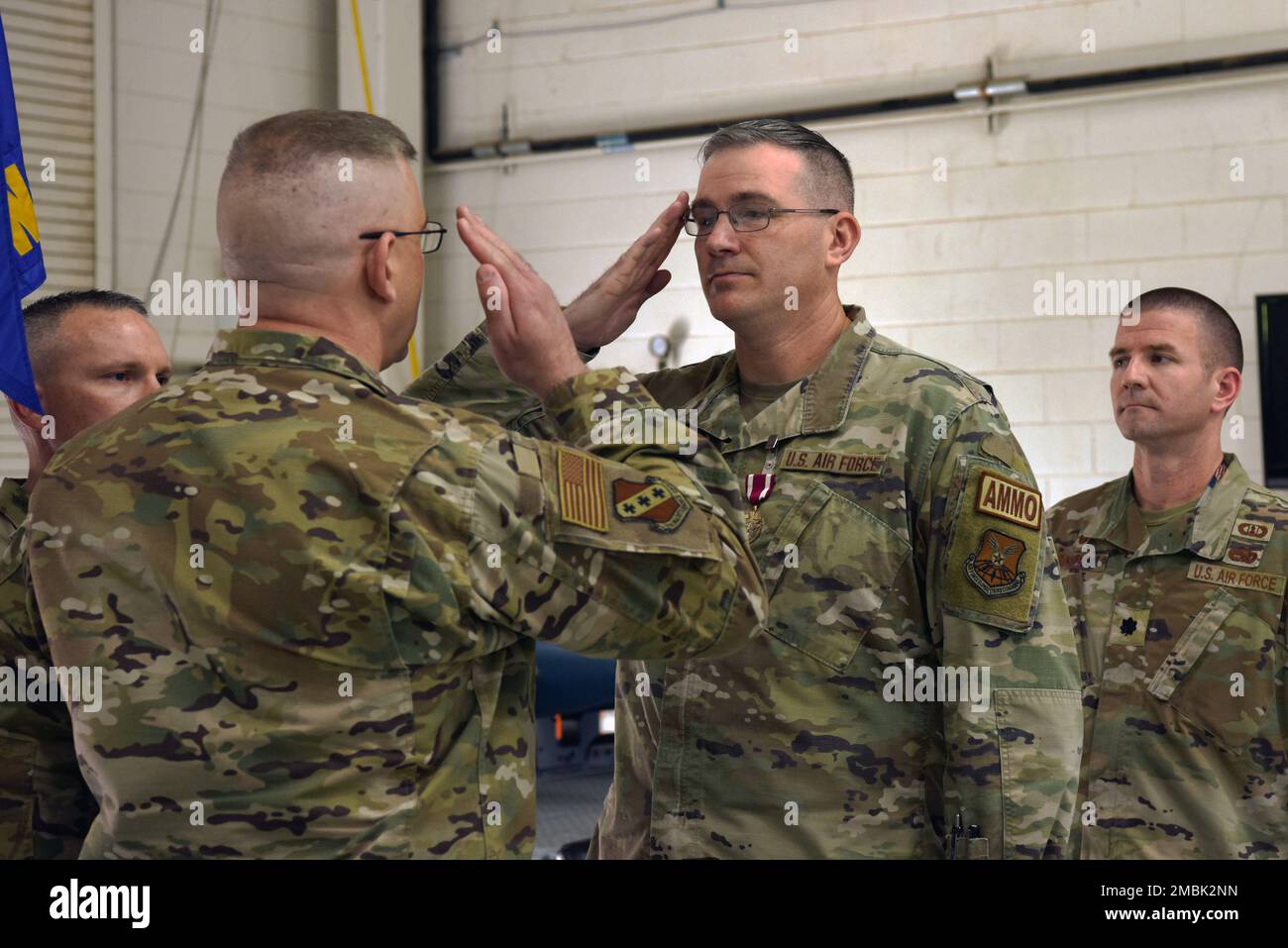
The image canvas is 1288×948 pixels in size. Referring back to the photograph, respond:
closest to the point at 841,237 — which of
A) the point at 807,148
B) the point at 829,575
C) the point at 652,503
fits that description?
the point at 807,148

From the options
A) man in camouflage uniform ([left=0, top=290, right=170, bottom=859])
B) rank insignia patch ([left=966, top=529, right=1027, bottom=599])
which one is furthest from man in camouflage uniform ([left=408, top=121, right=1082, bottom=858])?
man in camouflage uniform ([left=0, top=290, right=170, bottom=859])

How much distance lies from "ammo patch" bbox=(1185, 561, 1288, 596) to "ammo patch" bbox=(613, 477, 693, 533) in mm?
1589

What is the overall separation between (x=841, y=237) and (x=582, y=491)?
2.73ft

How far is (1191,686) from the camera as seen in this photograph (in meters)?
2.42

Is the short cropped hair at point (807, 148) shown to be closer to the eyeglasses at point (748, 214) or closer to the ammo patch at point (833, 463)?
the eyeglasses at point (748, 214)

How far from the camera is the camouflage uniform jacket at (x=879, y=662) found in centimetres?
164

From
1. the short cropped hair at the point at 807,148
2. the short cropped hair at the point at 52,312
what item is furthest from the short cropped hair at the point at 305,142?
the short cropped hair at the point at 52,312

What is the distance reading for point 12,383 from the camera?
79.0 inches

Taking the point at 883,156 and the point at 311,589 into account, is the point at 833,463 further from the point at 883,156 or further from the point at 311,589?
the point at 883,156

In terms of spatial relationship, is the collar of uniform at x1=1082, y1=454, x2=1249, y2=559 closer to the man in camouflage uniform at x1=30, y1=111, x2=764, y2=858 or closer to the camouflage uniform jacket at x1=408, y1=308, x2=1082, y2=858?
the camouflage uniform jacket at x1=408, y1=308, x2=1082, y2=858

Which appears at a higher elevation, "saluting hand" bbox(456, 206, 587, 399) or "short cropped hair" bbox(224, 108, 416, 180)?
"short cropped hair" bbox(224, 108, 416, 180)

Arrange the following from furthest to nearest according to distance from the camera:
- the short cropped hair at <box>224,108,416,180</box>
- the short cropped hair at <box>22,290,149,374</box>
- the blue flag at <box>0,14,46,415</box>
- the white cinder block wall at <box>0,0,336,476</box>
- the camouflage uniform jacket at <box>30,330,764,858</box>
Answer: the white cinder block wall at <box>0,0,336,476</box>
the short cropped hair at <box>22,290,149,374</box>
the blue flag at <box>0,14,46,415</box>
the short cropped hair at <box>224,108,416,180</box>
the camouflage uniform jacket at <box>30,330,764,858</box>

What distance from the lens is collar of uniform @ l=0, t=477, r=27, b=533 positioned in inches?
79.5

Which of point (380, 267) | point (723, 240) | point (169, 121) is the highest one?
point (169, 121)
